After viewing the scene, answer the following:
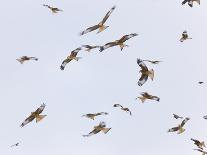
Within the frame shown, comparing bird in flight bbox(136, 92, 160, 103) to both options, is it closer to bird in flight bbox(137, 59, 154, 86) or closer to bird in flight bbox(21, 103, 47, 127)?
bird in flight bbox(137, 59, 154, 86)

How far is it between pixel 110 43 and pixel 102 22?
7.77 ft

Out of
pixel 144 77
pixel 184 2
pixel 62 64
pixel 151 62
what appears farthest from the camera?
pixel 62 64

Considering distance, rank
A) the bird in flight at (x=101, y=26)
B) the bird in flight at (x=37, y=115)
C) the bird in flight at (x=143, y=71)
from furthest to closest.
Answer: the bird in flight at (x=101, y=26), the bird in flight at (x=37, y=115), the bird in flight at (x=143, y=71)

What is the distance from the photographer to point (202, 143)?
72.6 meters

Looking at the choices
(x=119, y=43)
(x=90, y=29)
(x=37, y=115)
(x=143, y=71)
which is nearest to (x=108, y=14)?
(x=90, y=29)

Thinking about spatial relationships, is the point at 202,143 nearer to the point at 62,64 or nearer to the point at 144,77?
the point at 144,77

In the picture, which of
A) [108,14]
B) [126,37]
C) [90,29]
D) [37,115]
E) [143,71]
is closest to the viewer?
[143,71]

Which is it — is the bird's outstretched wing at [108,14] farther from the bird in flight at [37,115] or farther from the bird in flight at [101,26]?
the bird in flight at [37,115]

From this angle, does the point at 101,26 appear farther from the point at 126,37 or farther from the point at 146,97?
the point at 146,97

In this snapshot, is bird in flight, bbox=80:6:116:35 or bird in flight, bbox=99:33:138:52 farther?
bird in flight, bbox=80:6:116:35

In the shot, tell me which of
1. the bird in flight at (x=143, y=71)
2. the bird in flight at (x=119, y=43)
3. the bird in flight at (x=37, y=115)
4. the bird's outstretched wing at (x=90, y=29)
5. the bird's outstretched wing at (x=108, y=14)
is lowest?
the bird in flight at (x=37, y=115)

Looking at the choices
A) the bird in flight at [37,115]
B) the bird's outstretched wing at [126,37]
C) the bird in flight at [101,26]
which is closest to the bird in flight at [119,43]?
the bird's outstretched wing at [126,37]

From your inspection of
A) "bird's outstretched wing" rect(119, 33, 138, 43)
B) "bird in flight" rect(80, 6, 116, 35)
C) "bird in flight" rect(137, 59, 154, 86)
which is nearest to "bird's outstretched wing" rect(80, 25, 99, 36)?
"bird in flight" rect(80, 6, 116, 35)

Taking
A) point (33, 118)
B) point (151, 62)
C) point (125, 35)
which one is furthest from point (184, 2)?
point (33, 118)
